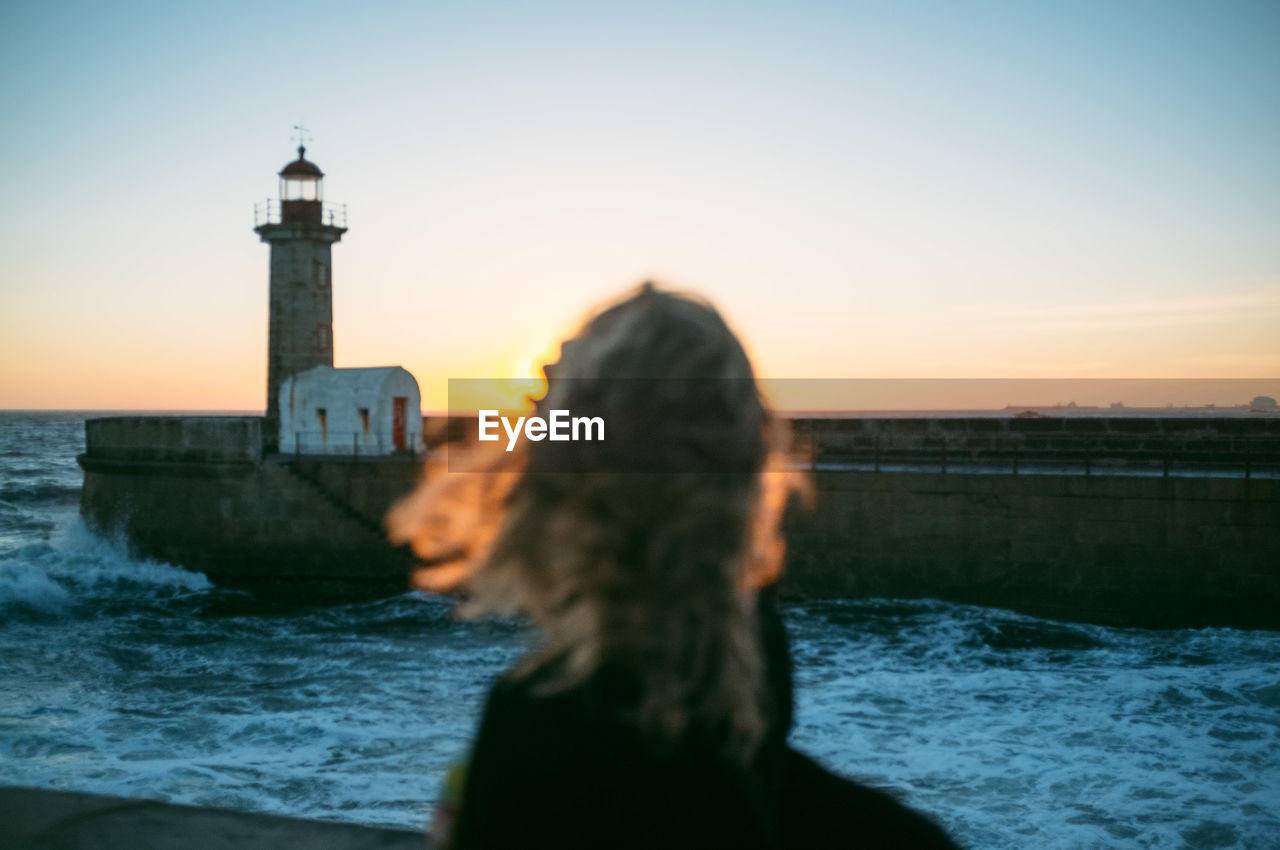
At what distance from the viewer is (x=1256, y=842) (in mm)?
6770

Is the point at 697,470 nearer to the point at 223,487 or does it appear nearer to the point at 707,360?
the point at 707,360

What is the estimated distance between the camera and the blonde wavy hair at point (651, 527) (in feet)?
3.25

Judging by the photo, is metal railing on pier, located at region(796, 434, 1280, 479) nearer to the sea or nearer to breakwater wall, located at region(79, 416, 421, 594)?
the sea

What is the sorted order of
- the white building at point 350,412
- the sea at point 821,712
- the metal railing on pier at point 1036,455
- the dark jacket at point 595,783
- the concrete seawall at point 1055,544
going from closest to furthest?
the dark jacket at point 595,783, the sea at point 821,712, the concrete seawall at point 1055,544, the metal railing on pier at point 1036,455, the white building at point 350,412

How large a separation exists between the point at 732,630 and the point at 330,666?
41.8ft

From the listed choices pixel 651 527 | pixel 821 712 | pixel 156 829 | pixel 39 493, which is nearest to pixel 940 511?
pixel 821 712

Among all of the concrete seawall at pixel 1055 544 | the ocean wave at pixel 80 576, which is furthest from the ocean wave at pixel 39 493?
the concrete seawall at pixel 1055 544

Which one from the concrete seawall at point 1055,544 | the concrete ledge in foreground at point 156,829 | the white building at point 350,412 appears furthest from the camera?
the white building at point 350,412

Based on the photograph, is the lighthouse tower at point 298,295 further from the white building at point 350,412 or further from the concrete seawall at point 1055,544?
the concrete seawall at point 1055,544

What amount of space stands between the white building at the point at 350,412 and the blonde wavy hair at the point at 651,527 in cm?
2176

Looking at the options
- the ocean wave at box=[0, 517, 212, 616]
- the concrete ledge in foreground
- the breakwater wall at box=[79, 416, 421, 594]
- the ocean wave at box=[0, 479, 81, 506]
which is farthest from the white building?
the ocean wave at box=[0, 479, 81, 506]

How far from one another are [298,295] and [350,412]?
3.95 metres

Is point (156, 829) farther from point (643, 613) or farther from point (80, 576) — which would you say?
point (80, 576)

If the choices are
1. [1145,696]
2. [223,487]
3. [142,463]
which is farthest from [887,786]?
[142,463]
